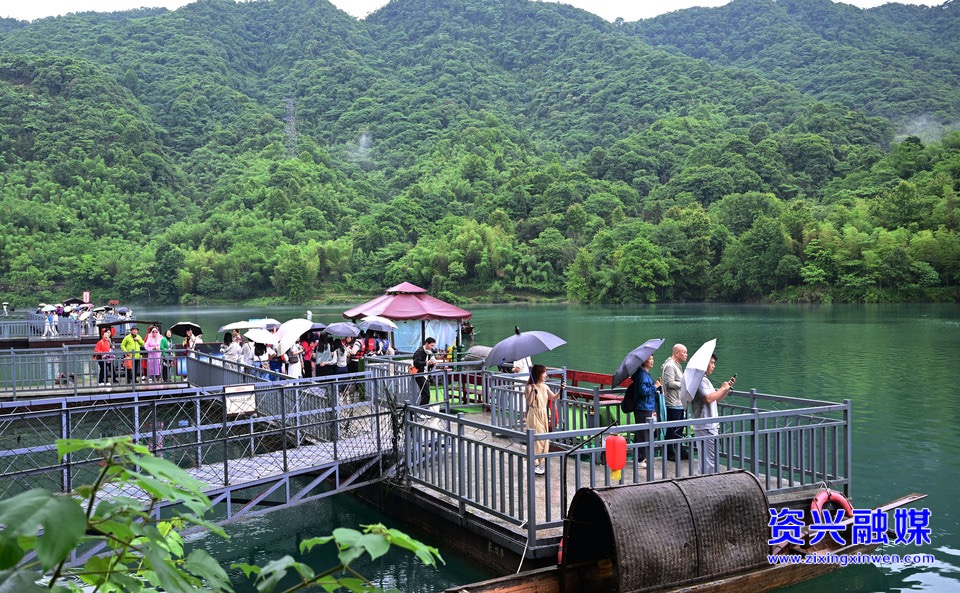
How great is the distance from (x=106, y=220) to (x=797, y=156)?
4492 inches

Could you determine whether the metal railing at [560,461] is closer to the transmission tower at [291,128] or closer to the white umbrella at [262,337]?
the white umbrella at [262,337]

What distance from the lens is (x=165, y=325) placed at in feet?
228

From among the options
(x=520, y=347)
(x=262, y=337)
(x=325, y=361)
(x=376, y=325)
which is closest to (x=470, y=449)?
(x=520, y=347)

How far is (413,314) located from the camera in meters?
26.6

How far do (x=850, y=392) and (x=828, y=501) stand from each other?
1773 cm

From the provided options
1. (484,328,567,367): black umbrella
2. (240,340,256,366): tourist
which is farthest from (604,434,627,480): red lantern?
(240,340,256,366): tourist

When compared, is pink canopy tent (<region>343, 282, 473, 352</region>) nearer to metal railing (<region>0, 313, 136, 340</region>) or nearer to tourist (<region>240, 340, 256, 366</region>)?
tourist (<region>240, 340, 256, 366</region>)

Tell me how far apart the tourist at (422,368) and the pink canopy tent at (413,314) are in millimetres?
10444

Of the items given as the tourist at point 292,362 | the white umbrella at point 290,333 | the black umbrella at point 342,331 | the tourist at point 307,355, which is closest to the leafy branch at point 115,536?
the white umbrella at point 290,333

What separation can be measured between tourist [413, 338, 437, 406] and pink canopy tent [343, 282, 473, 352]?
10444 millimetres

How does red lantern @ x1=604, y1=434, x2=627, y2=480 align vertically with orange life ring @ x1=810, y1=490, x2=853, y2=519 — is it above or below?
above

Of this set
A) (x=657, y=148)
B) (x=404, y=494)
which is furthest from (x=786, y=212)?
(x=404, y=494)

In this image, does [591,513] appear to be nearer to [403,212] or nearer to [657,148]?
[403,212]

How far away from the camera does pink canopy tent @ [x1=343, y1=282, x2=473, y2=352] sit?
→ 26.7 meters
